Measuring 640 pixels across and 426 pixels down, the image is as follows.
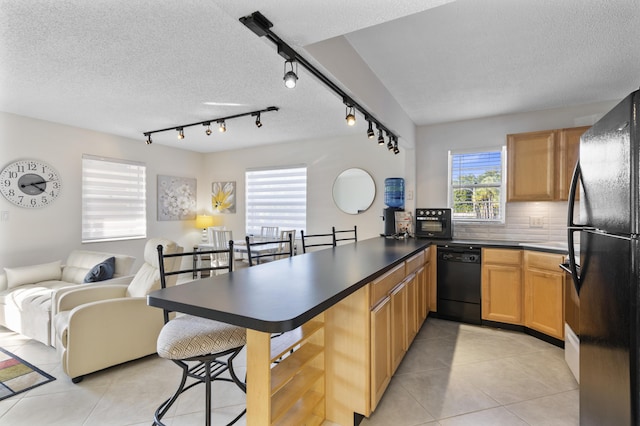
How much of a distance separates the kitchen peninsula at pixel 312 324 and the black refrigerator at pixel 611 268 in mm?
970

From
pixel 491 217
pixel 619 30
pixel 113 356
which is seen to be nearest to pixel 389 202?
pixel 491 217

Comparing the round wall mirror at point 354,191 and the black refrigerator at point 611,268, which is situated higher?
the round wall mirror at point 354,191

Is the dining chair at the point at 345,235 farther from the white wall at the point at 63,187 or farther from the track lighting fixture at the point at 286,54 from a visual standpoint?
the white wall at the point at 63,187

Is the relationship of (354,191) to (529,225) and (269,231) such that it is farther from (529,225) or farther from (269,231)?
→ (529,225)

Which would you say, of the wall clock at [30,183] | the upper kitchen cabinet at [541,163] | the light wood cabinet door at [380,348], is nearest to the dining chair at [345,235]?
the light wood cabinet door at [380,348]

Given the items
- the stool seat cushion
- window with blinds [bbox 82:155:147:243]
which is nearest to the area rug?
the stool seat cushion

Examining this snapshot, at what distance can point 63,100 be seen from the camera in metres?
3.35

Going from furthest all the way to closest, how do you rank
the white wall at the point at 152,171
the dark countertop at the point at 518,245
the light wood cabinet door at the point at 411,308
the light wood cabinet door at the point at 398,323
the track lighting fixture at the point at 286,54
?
the white wall at the point at 152,171
the dark countertop at the point at 518,245
the light wood cabinet door at the point at 411,308
the light wood cabinet door at the point at 398,323
the track lighting fixture at the point at 286,54

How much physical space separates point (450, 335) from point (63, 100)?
4.84m

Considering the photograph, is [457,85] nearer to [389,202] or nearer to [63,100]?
[389,202]

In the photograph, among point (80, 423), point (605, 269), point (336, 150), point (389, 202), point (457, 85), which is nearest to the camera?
point (605, 269)

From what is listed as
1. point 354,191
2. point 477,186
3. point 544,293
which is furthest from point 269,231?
point 544,293

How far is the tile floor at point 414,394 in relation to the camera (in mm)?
1857

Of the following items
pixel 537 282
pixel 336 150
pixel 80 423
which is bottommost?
pixel 80 423
